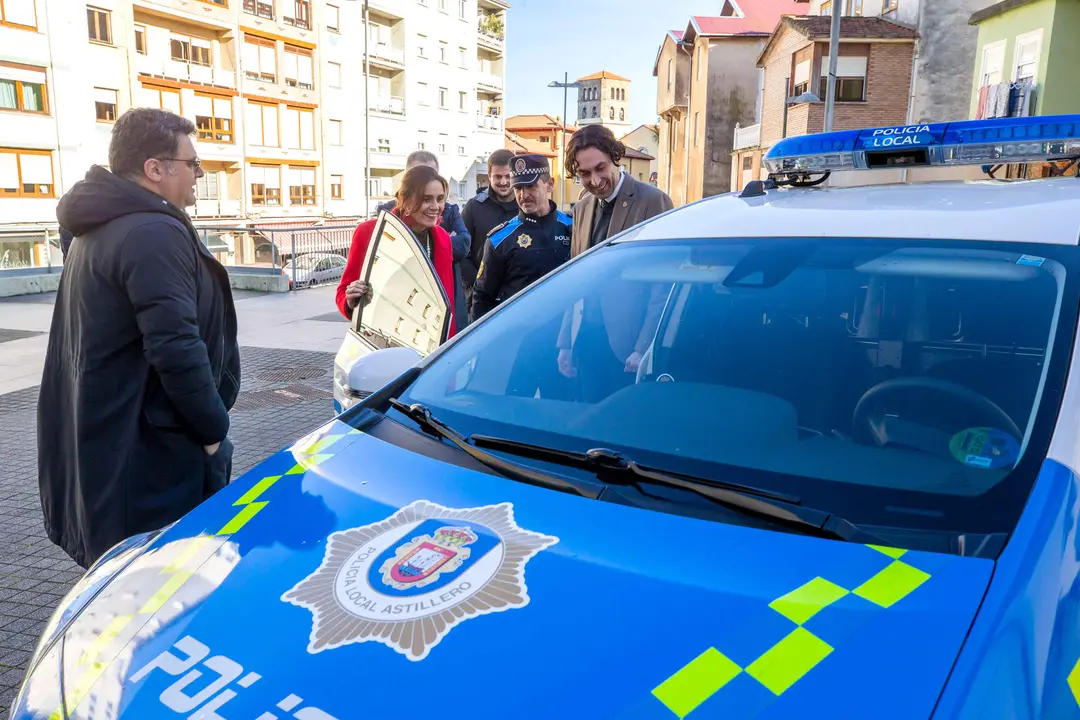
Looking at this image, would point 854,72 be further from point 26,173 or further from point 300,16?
point 26,173

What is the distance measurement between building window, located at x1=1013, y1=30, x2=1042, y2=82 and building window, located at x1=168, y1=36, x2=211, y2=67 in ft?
95.2

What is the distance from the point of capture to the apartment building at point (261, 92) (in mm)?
28672

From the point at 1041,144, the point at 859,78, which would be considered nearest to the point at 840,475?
the point at 1041,144

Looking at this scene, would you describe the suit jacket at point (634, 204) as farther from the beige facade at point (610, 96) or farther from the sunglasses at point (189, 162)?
the beige facade at point (610, 96)

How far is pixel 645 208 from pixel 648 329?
2065mm

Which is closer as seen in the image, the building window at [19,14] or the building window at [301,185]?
the building window at [19,14]

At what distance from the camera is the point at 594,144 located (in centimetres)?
446

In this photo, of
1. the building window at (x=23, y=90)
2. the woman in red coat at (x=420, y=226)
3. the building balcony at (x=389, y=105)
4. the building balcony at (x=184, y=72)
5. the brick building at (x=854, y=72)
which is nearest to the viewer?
the woman in red coat at (x=420, y=226)

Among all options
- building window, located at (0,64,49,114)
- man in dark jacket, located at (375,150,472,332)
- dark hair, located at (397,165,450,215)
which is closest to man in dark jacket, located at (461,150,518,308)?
man in dark jacket, located at (375,150,472,332)

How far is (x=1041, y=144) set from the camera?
2.86m

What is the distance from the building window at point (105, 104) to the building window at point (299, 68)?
905 centimetres

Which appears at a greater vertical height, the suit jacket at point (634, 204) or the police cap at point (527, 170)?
the police cap at point (527, 170)

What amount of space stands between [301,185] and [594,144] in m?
38.2

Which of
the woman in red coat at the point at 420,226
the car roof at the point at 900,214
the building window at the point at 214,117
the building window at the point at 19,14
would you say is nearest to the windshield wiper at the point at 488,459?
the car roof at the point at 900,214
